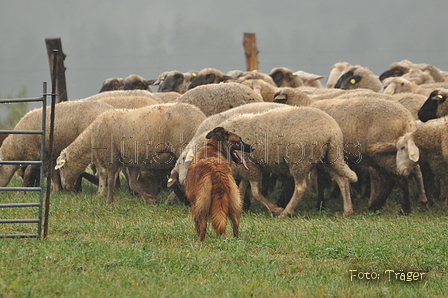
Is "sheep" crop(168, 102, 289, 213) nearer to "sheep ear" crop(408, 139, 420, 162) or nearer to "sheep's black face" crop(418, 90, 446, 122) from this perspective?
"sheep ear" crop(408, 139, 420, 162)

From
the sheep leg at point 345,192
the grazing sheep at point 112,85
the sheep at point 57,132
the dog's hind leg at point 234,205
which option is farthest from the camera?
the grazing sheep at point 112,85

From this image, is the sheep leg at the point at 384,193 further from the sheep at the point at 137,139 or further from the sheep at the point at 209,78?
the sheep at the point at 209,78

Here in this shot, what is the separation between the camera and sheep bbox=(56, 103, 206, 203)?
9.15m

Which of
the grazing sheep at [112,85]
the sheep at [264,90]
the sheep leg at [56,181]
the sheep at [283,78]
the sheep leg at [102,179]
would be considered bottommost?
the sheep leg at [56,181]

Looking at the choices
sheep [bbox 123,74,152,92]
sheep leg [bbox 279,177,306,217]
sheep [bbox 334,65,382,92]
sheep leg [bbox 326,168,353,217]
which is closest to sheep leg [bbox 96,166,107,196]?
sheep leg [bbox 279,177,306,217]

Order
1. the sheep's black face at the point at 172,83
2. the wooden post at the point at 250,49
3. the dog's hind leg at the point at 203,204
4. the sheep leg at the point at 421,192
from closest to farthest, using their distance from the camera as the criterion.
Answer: the dog's hind leg at the point at 203,204 < the sheep leg at the point at 421,192 < the sheep's black face at the point at 172,83 < the wooden post at the point at 250,49

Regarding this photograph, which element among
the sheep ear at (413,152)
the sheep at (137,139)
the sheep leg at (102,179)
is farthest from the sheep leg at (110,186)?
the sheep ear at (413,152)

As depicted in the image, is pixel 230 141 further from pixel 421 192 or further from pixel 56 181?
pixel 56 181

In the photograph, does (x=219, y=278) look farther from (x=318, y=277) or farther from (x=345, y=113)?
(x=345, y=113)

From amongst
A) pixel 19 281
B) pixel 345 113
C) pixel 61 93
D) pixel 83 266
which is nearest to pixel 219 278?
pixel 83 266

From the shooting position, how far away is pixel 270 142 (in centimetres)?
822

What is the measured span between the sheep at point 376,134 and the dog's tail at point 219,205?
3209 millimetres

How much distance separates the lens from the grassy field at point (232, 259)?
443 centimetres

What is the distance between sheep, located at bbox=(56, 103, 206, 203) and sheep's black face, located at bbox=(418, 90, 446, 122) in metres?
3.13
